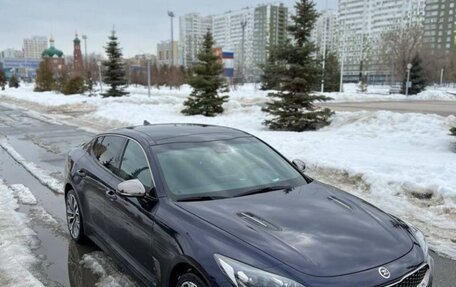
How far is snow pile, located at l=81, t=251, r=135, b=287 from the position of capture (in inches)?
161

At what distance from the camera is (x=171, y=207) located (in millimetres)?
3387

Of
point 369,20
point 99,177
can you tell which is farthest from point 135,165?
point 369,20

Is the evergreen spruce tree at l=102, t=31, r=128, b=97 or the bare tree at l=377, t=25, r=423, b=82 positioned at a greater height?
the bare tree at l=377, t=25, r=423, b=82

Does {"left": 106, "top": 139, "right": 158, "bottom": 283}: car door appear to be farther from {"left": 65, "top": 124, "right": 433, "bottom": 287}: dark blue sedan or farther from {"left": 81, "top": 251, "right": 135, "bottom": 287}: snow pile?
{"left": 81, "top": 251, "right": 135, "bottom": 287}: snow pile

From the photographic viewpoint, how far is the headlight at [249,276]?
2546 millimetres

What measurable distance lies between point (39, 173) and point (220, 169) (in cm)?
626

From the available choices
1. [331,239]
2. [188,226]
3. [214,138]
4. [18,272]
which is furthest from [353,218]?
[18,272]

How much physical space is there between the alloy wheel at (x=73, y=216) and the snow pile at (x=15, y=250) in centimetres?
47

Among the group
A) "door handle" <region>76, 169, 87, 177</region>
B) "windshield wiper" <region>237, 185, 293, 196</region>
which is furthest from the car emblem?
"door handle" <region>76, 169, 87, 177</region>

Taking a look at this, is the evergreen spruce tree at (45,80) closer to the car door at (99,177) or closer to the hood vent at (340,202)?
the car door at (99,177)

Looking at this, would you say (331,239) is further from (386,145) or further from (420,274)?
(386,145)

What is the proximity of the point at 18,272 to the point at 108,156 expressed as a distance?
1426mm

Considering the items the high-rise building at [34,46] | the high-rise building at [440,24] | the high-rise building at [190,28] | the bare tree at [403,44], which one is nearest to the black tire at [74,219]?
the bare tree at [403,44]

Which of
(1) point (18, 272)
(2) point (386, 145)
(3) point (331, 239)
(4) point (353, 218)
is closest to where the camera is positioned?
(3) point (331, 239)
